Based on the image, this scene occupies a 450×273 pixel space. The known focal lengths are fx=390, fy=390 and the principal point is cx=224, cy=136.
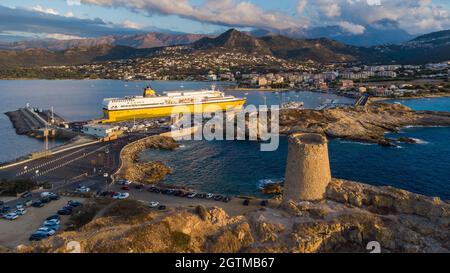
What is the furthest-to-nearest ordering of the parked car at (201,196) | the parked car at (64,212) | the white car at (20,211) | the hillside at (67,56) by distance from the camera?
the hillside at (67,56)
the parked car at (201,196)
the parked car at (64,212)
the white car at (20,211)

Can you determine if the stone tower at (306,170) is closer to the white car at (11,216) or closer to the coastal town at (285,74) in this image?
the white car at (11,216)

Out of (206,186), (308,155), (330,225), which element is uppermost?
(308,155)

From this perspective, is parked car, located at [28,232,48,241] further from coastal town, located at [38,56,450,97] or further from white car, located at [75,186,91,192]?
coastal town, located at [38,56,450,97]

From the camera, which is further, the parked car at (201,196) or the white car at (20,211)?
the parked car at (201,196)

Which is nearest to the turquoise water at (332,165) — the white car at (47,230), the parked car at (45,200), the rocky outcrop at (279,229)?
the parked car at (45,200)

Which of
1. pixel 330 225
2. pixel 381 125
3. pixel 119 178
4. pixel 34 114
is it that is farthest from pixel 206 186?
pixel 34 114

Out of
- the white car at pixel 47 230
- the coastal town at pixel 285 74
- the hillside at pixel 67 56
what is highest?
the hillside at pixel 67 56

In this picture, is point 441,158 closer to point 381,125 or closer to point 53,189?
point 381,125

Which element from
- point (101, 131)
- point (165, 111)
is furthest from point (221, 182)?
point (165, 111)
